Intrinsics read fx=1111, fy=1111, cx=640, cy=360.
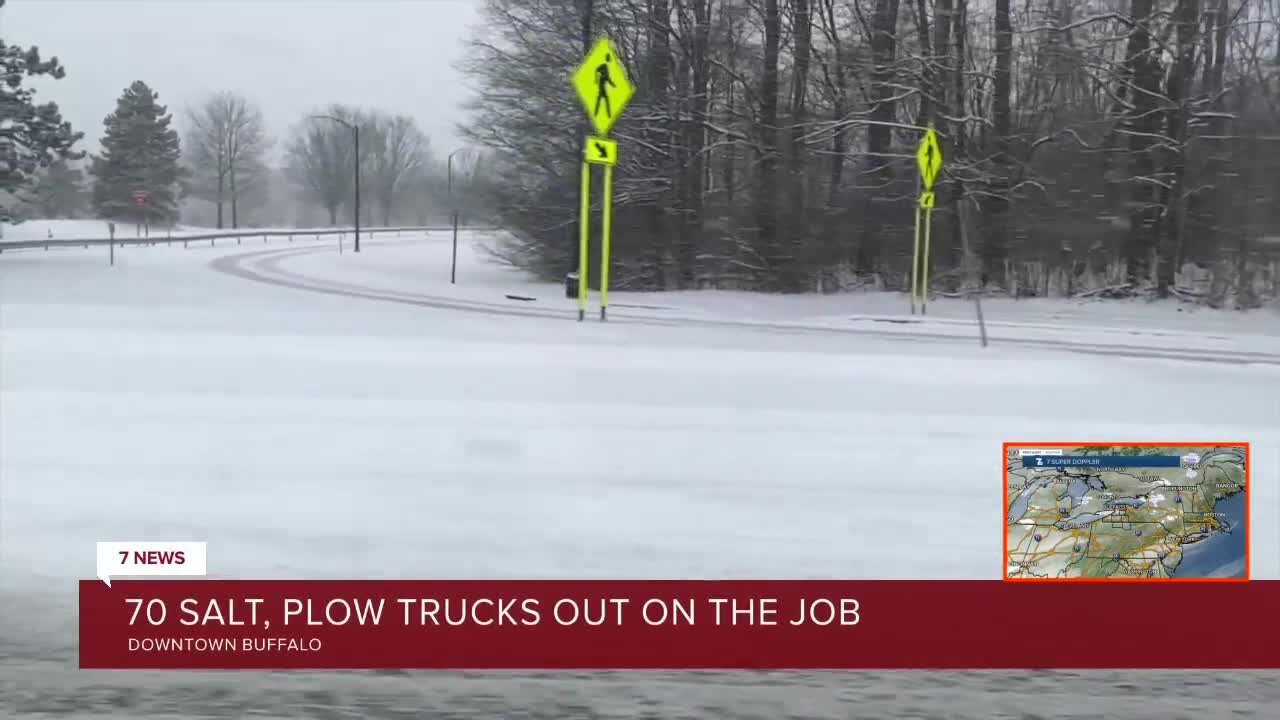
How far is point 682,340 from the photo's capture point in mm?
13547

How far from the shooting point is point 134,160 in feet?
283

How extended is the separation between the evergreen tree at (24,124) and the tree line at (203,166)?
0.03 meters

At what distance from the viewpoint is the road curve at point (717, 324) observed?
16.0m

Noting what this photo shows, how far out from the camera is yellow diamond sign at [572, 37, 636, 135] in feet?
46.7

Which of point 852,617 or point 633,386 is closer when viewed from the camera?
point 852,617

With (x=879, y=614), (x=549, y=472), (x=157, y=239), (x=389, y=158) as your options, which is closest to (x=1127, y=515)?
(x=879, y=614)

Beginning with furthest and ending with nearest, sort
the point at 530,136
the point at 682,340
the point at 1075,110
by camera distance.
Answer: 1. the point at 530,136
2. the point at 1075,110
3. the point at 682,340

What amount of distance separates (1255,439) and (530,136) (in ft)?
89.2

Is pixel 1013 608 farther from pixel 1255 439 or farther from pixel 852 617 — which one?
pixel 1255 439

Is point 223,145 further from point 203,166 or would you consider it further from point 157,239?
point 157,239

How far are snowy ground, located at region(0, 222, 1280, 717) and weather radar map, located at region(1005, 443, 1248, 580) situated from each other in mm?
492

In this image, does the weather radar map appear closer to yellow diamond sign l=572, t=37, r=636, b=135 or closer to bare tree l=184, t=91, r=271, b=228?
yellow diamond sign l=572, t=37, r=636, b=135

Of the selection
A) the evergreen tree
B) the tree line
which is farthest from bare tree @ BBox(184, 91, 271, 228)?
the evergreen tree

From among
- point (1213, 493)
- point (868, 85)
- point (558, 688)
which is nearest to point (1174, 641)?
point (1213, 493)
